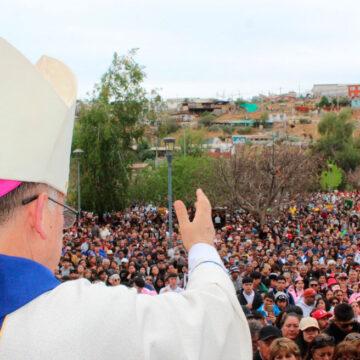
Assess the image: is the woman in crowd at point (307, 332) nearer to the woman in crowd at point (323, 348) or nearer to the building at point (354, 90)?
the woman in crowd at point (323, 348)

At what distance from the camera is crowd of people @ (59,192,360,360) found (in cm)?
519

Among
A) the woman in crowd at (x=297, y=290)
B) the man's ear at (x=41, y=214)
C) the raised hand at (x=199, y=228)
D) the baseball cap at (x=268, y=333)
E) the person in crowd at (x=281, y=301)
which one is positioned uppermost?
the man's ear at (x=41, y=214)

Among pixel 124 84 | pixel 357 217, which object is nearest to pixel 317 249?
pixel 357 217

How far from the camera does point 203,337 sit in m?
1.15

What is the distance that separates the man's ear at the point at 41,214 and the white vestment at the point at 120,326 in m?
0.15

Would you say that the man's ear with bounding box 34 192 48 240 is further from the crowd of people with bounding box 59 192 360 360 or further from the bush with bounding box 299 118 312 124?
the bush with bounding box 299 118 312 124

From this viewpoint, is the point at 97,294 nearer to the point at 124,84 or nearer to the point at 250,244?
the point at 250,244

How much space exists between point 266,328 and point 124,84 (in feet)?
86.5

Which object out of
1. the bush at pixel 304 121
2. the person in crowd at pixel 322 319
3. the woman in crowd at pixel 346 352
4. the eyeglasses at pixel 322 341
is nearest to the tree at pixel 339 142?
the bush at pixel 304 121

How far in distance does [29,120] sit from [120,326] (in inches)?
20.5

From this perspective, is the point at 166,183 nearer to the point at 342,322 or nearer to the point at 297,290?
the point at 297,290

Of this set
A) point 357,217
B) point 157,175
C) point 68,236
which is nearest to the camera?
point 68,236

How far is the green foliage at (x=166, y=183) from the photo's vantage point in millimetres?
32188

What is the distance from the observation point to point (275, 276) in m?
10.0
